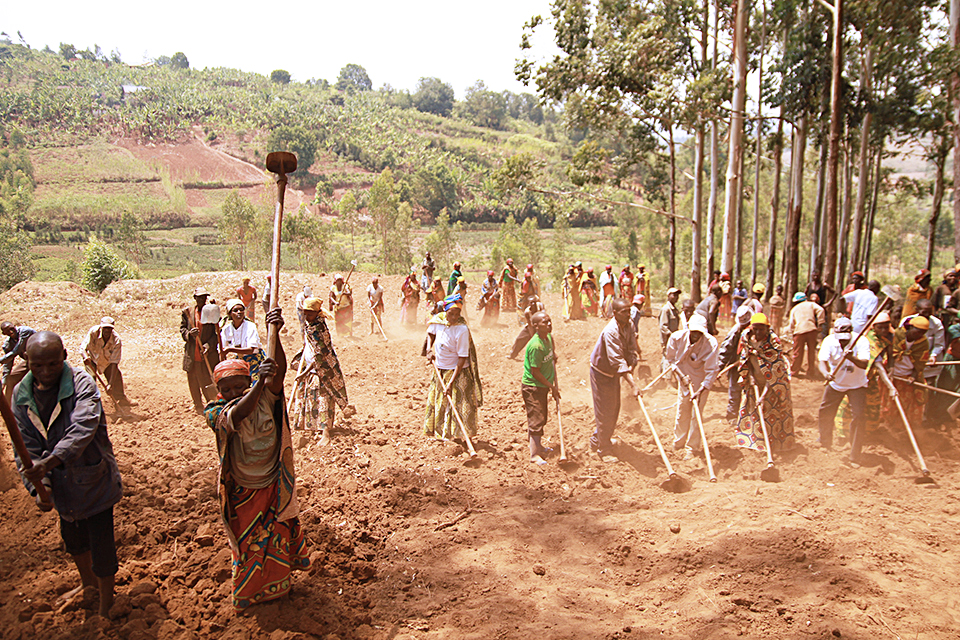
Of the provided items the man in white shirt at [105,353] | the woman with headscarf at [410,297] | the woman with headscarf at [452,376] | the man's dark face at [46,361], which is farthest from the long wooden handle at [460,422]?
the woman with headscarf at [410,297]

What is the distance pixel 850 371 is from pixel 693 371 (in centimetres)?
158

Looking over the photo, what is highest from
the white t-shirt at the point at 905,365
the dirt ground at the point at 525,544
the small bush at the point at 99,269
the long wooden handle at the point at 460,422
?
the small bush at the point at 99,269

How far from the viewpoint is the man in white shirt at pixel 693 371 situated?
22.1 feet

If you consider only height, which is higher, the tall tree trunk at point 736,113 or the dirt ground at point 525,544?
the tall tree trunk at point 736,113

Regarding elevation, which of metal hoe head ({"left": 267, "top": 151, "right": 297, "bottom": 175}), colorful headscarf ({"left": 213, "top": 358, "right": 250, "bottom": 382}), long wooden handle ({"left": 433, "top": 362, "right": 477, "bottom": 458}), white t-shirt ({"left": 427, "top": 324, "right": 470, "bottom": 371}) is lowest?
long wooden handle ({"left": 433, "top": 362, "right": 477, "bottom": 458})

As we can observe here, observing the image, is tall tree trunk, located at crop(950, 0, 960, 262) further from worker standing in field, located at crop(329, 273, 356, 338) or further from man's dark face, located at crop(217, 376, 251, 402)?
man's dark face, located at crop(217, 376, 251, 402)

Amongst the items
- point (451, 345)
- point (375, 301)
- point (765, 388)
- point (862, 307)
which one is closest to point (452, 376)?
point (451, 345)

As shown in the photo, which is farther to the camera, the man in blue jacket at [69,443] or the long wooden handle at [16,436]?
the man in blue jacket at [69,443]

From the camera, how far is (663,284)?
35594 millimetres

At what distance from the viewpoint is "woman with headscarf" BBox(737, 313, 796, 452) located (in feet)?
22.0

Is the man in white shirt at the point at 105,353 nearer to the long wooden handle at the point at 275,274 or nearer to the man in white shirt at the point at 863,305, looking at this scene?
the long wooden handle at the point at 275,274

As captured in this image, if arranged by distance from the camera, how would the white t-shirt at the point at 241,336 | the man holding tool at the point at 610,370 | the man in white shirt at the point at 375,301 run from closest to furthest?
the man holding tool at the point at 610,370, the white t-shirt at the point at 241,336, the man in white shirt at the point at 375,301

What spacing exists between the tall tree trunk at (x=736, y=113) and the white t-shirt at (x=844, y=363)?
27.3 ft

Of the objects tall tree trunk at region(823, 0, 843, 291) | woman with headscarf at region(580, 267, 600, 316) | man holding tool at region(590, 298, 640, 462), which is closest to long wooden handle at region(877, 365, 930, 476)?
man holding tool at region(590, 298, 640, 462)
